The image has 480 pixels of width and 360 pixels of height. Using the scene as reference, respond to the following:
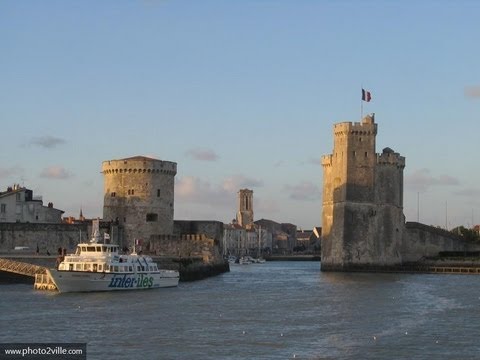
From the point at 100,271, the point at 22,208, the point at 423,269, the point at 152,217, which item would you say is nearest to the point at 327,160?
the point at 423,269

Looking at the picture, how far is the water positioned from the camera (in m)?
29.6

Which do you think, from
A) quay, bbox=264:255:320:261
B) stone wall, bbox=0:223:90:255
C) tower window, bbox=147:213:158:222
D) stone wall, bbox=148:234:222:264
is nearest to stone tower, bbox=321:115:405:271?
stone wall, bbox=148:234:222:264

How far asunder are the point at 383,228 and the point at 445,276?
7830 millimetres

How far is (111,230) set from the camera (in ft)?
237

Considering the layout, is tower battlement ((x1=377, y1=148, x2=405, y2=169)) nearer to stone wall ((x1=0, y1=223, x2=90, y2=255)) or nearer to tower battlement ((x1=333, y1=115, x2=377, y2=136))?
tower battlement ((x1=333, y1=115, x2=377, y2=136))

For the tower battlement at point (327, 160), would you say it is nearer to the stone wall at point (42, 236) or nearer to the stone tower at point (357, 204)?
the stone tower at point (357, 204)

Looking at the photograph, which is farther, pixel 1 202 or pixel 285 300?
pixel 1 202

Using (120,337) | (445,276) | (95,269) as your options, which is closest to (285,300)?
(95,269)

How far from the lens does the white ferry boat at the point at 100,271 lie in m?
49.8

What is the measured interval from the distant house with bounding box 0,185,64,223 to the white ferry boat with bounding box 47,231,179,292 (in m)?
24.5

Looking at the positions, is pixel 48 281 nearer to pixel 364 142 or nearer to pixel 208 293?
pixel 208 293

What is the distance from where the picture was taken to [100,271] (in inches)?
1992

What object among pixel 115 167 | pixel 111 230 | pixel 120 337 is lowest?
pixel 120 337

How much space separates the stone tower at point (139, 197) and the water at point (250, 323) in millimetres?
18208
